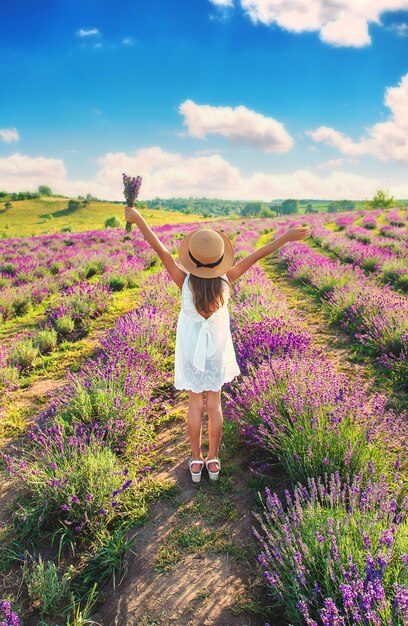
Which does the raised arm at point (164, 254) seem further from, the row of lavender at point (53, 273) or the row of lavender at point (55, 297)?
the row of lavender at point (53, 273)

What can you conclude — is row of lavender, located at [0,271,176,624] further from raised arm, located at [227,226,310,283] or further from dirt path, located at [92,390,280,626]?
raised arm, located at [227,226,310,283]

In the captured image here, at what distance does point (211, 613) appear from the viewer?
1982mm

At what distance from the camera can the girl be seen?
2727 mm

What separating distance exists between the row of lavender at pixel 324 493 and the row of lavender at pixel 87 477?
96cm

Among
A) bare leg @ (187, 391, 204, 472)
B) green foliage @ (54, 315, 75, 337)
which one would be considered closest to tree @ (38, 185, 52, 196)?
green foliage @ (54, 315, 75, 337)

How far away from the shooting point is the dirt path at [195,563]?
78.0 inches

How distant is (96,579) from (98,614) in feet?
0.65

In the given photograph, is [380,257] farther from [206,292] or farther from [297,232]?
[206,292]

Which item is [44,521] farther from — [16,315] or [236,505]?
[16,315]

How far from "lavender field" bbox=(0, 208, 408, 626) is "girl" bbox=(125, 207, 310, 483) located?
1.27 ft

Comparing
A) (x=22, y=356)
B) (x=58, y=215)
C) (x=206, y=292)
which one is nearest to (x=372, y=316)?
(x=206, y=292)

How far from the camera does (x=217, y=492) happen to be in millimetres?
2830

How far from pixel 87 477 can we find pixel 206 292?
1580 mm

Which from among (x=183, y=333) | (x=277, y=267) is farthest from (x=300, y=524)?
(x=277, y=267)
